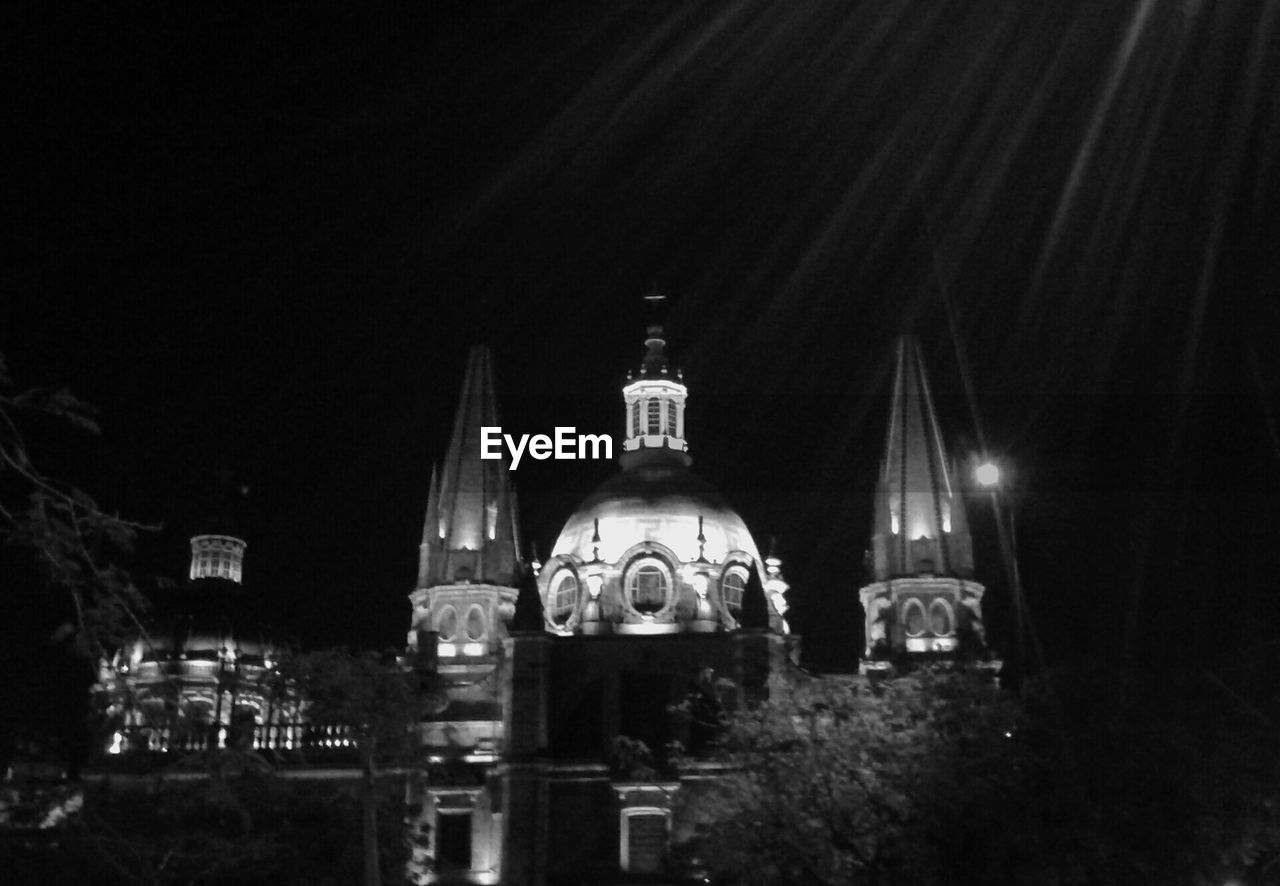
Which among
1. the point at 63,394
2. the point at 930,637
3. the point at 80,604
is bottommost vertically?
the point at 80,604

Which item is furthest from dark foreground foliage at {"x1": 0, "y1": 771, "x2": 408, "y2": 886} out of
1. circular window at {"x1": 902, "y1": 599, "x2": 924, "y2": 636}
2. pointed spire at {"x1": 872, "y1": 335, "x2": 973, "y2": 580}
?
pointed spire at {"x1": 872, "y1": 335, "x2": 973, "y2": 580}

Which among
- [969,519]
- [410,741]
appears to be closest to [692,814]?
[410,741]

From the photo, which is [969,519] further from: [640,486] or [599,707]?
[599,707]

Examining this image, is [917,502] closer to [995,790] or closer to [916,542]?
[916,542]

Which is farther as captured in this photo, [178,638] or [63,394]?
[178,638]

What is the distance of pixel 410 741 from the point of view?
41.0 meters

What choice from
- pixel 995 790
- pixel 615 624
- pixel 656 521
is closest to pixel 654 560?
pixel 656 521

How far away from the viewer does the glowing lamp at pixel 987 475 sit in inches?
2195

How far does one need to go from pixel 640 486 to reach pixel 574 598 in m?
4.94

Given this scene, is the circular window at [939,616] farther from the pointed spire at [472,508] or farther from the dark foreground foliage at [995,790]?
the dark foreground foliage at [995,790]

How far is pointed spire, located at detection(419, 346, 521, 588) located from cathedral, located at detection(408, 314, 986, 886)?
83 mm

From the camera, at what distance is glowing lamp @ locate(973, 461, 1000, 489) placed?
55.8 m

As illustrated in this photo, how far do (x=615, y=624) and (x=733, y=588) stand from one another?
4.68 m

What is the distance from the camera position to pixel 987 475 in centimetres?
5712
